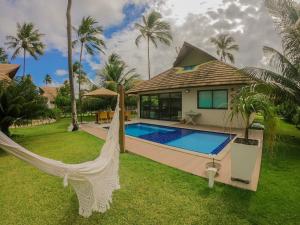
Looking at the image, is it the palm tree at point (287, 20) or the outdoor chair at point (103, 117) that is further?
the outdoor chair at point (103, 117)

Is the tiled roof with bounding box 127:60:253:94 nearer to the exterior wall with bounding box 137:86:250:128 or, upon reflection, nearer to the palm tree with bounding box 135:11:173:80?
the exterior wall with bounding box 137:86:250:128

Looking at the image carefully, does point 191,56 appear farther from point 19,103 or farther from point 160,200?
point 160,200

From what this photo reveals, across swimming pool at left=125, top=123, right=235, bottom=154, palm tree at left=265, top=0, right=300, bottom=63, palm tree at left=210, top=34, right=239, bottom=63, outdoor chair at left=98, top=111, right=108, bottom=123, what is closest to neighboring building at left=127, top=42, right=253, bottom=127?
swimming pool at left=125, top=123, right=235, bottom=154

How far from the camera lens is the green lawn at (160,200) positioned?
2.88 m

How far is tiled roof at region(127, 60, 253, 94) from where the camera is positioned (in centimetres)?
1076

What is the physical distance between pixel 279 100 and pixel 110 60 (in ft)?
67.9

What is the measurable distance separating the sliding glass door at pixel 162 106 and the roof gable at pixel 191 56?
2.94 metres

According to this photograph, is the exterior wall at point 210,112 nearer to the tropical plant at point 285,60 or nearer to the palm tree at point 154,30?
the tropical plant at point 285,60

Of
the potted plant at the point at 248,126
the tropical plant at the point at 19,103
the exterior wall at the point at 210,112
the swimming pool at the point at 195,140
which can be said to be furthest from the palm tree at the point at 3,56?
the potted plant at the point at 248,126

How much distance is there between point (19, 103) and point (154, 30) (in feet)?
58.3

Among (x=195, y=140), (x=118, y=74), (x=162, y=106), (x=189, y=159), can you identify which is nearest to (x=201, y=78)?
(x=162, y=106)

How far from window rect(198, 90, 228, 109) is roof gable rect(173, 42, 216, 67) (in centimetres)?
322

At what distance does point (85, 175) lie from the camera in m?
2.52

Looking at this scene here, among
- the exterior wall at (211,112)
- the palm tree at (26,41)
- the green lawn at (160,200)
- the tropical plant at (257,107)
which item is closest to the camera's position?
the green lawn at (160,200)
